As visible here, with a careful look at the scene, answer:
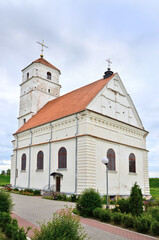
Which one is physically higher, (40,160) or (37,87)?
(37,87)

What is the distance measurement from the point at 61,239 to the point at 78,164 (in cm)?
1495

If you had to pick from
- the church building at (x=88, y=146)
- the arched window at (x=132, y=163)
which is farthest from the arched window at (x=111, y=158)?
the arched window at (x=132, y=163)

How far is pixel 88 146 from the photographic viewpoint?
1989 centimetres

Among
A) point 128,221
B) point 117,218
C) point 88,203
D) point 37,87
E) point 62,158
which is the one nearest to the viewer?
point 128,221

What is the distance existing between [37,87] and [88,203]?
2575 cm

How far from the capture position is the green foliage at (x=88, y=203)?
38.5ft

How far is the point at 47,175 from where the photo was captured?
23.8 m

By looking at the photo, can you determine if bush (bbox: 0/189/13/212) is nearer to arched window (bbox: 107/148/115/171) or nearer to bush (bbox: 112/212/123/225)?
bush (bbox: 112/212/123/225)

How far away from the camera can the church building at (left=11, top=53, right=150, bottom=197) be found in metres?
20.3

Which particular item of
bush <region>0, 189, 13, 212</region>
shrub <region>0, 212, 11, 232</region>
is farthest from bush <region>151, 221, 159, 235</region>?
bush <region>0, 189, 13, 212</region>

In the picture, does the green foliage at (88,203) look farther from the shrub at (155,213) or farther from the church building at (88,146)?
the church building at (88,146)

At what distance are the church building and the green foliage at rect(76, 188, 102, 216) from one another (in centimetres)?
684

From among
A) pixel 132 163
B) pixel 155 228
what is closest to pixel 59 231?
pixel 155 228

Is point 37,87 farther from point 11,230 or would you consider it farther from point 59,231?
point 59,231
